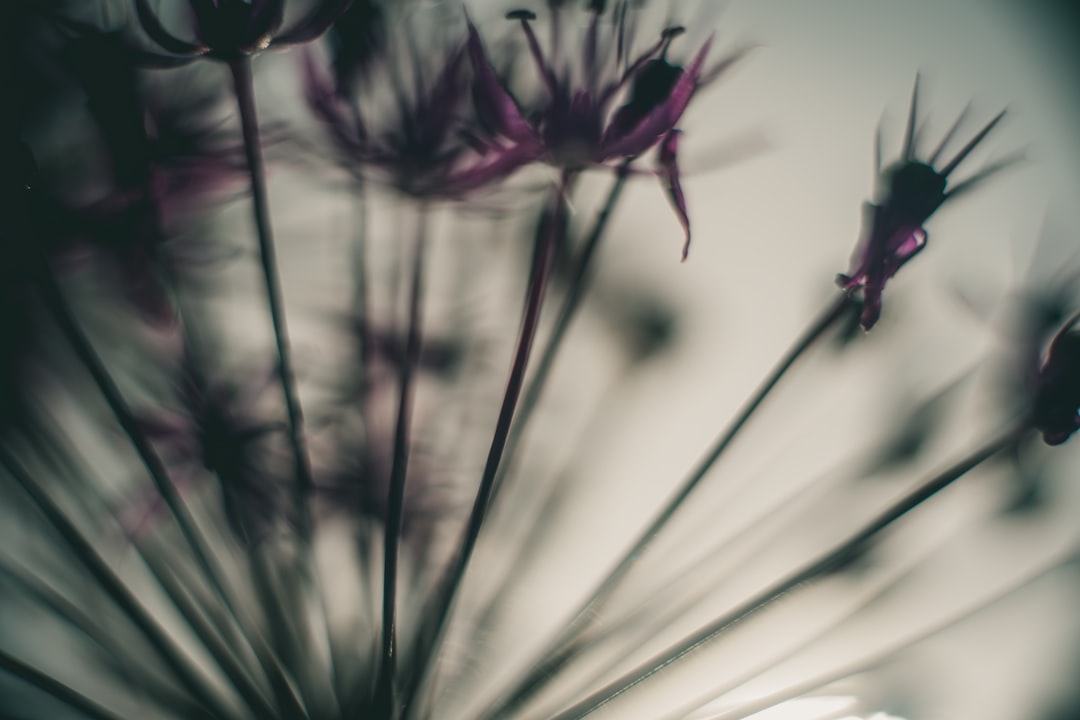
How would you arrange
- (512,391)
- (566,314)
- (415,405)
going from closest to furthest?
1. (512,391)
2. (566,314)
3. (415,405)

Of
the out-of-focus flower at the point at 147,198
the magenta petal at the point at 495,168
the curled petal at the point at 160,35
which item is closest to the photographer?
the curled petal at the point at 160,35

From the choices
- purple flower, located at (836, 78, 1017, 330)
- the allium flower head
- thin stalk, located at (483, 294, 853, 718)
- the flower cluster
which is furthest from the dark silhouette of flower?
the allium flower head

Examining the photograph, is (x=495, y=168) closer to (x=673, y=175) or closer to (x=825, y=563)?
(x=673, y=175)

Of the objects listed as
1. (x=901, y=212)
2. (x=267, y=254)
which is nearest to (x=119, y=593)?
(x=267, y=254)

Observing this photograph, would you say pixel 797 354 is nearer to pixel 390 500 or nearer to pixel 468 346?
pixel 390 500

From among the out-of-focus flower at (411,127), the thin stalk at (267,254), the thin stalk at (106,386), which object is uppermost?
the out-of-focus flower at (411,127)

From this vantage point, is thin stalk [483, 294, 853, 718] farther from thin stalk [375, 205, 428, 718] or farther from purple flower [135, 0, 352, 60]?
purple flower [135, 0, 352, 60]

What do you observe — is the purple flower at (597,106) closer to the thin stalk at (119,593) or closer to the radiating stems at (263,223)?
the radiating stems at (263,223)

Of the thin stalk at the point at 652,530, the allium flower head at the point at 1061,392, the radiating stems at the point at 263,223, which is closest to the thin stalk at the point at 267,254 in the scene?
the radiating stems at the point at 263,223
